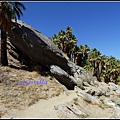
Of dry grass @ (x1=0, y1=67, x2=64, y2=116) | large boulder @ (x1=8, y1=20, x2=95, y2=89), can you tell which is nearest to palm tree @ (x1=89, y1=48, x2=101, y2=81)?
large boulder @ (x1=8, y1=20, x2=95, y2=89)

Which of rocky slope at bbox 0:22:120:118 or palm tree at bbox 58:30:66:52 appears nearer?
rocky slope at bbox 0:22:120:118

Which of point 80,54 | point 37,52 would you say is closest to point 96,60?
point 80,54

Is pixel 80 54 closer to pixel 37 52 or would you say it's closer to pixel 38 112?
pixel 37 52

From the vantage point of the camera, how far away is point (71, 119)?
9.87 metres

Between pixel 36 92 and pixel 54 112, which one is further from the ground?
pixel 36 92

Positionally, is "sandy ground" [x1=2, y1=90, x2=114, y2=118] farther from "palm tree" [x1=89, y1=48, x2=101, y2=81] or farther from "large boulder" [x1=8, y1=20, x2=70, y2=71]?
"palm tree" [x1=89, y1=48, x2=101, y2=81]

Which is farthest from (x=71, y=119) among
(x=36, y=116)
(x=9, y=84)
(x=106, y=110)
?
(x=9, y=84)

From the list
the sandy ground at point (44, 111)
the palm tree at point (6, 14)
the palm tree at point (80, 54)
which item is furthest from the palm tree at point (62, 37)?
the sandy ground at point (44, 111)

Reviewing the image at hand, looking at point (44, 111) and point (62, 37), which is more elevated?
point (62, 37)

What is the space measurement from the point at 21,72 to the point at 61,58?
734 cm

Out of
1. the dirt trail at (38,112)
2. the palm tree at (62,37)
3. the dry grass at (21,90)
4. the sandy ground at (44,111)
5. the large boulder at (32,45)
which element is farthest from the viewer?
the palm tree at (62,37)

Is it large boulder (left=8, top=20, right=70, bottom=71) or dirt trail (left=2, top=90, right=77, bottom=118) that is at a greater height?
large boulder (left=8, top=20, right=70, bottom=71)

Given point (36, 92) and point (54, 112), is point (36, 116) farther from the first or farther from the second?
point (36, 92)

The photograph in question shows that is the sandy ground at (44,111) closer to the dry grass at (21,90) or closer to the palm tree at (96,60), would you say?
the dry grass at (21,90)
